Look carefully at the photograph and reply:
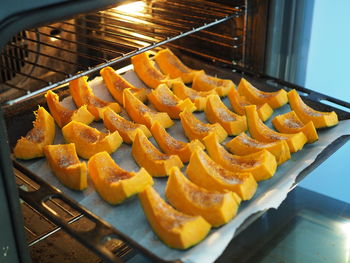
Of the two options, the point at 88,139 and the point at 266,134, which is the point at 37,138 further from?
the point at 266,134

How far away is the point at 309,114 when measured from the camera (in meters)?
1.51

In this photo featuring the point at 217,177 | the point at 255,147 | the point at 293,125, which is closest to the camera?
the point at 217,177

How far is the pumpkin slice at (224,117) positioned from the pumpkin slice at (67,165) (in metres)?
0.42

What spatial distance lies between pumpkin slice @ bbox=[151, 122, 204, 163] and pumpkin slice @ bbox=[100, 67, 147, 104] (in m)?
0.22

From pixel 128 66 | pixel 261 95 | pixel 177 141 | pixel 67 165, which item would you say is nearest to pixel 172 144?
pixel 177 141

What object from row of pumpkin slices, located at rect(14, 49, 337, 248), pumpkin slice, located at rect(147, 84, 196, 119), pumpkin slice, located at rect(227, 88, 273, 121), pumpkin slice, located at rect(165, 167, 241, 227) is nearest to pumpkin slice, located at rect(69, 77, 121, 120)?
row of pumpkin slices, located at rect(14, 49, 337, 248)

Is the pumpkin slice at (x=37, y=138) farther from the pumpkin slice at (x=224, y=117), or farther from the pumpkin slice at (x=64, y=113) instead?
the pumpkin slice at (x=224, y=117)

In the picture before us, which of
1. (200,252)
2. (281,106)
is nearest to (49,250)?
(200,252)

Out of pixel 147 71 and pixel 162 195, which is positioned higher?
pixel 147 71

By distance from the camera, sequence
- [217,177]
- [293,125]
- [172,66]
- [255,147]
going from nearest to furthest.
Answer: [217,177], [255,147], [293,125], [172,66]

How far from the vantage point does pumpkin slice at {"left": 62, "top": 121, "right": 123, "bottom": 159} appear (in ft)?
4.43

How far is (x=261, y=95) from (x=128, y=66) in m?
0.46

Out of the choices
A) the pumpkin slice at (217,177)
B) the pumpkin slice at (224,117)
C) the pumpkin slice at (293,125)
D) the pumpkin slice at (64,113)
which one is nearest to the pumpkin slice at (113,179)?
the pumpkin slice at (217,177)

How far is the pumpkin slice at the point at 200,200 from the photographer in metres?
1.09
